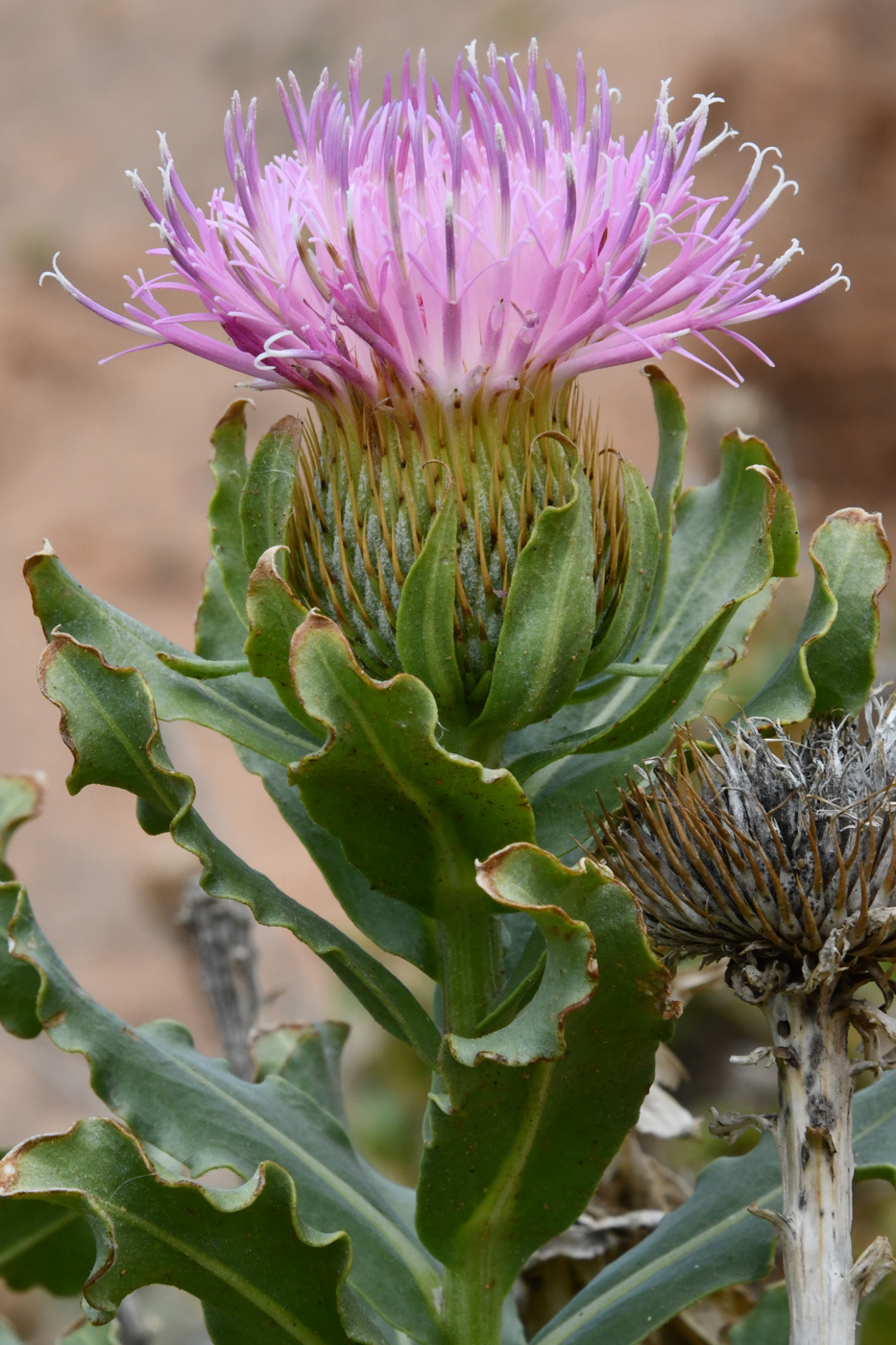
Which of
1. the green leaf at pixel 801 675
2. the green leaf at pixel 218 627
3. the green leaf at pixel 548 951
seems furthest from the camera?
the green leaf at pixel 218 627

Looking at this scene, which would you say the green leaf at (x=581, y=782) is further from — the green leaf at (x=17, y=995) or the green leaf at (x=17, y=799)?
the green leaf at (x=17, y=799)

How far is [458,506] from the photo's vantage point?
1.56m

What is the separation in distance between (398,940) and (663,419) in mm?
867

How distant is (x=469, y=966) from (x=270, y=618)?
56 centimetres

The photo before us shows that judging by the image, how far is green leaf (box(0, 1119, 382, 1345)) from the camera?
1.40 m

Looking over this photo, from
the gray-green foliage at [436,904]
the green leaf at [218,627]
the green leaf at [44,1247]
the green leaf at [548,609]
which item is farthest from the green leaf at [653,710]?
the green leaf at [44,1247]

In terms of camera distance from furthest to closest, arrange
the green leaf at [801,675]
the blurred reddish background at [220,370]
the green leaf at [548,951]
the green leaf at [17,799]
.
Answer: the blurred reddish background at [220,370] < the green leaf at [17,799] < the green leaf at [801,675] < the green leaf at [548,951]

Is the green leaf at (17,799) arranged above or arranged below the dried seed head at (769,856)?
above

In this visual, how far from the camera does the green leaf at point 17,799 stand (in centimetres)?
215

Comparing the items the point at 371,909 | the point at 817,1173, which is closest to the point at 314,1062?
the point at 371,909

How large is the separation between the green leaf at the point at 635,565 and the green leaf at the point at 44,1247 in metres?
1.26

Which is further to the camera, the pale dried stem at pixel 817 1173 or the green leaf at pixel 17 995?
the green leaf at pixel 17 995

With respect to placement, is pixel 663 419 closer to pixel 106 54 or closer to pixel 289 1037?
pixel 289 1037

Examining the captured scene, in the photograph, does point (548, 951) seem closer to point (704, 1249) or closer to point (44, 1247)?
point (704, 1249)
